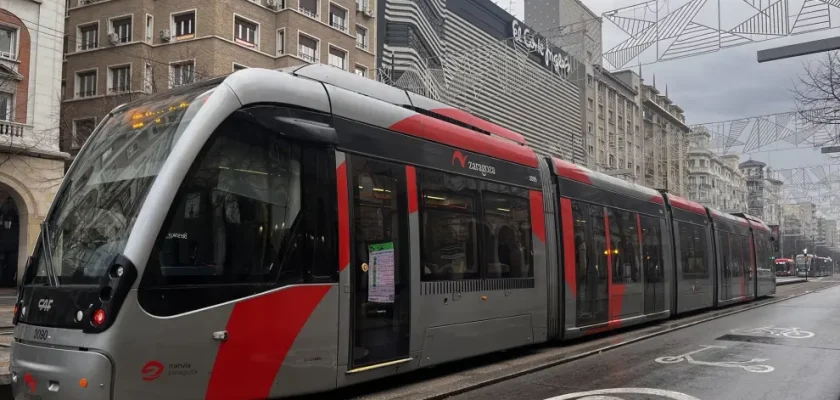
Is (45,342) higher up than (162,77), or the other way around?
(162,77)

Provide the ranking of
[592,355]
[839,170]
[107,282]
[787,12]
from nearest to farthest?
[107,282] → [592,355] → [787,12] → [839,170]

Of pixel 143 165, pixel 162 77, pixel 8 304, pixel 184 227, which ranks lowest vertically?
pixel 8 304

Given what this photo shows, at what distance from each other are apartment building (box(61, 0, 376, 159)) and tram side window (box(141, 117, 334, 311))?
23.0 meters

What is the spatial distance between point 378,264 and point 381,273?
0.11 metres

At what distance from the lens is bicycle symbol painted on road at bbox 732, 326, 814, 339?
41.9 feet

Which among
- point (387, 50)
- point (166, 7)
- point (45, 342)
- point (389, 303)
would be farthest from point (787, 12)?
point (166, 7)

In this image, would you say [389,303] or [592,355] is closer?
[389,303]

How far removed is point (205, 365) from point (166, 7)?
2915cm

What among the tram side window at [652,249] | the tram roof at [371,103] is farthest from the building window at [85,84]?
the tram roof at [371,103]

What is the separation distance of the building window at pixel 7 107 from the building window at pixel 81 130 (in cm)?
396

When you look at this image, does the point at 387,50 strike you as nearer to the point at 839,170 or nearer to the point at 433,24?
the point at 433,24

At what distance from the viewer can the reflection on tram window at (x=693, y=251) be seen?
16703 millimetres

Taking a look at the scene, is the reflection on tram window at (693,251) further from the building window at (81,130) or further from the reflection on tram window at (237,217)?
the building window at (81,130)

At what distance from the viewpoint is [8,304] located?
20188 mm
